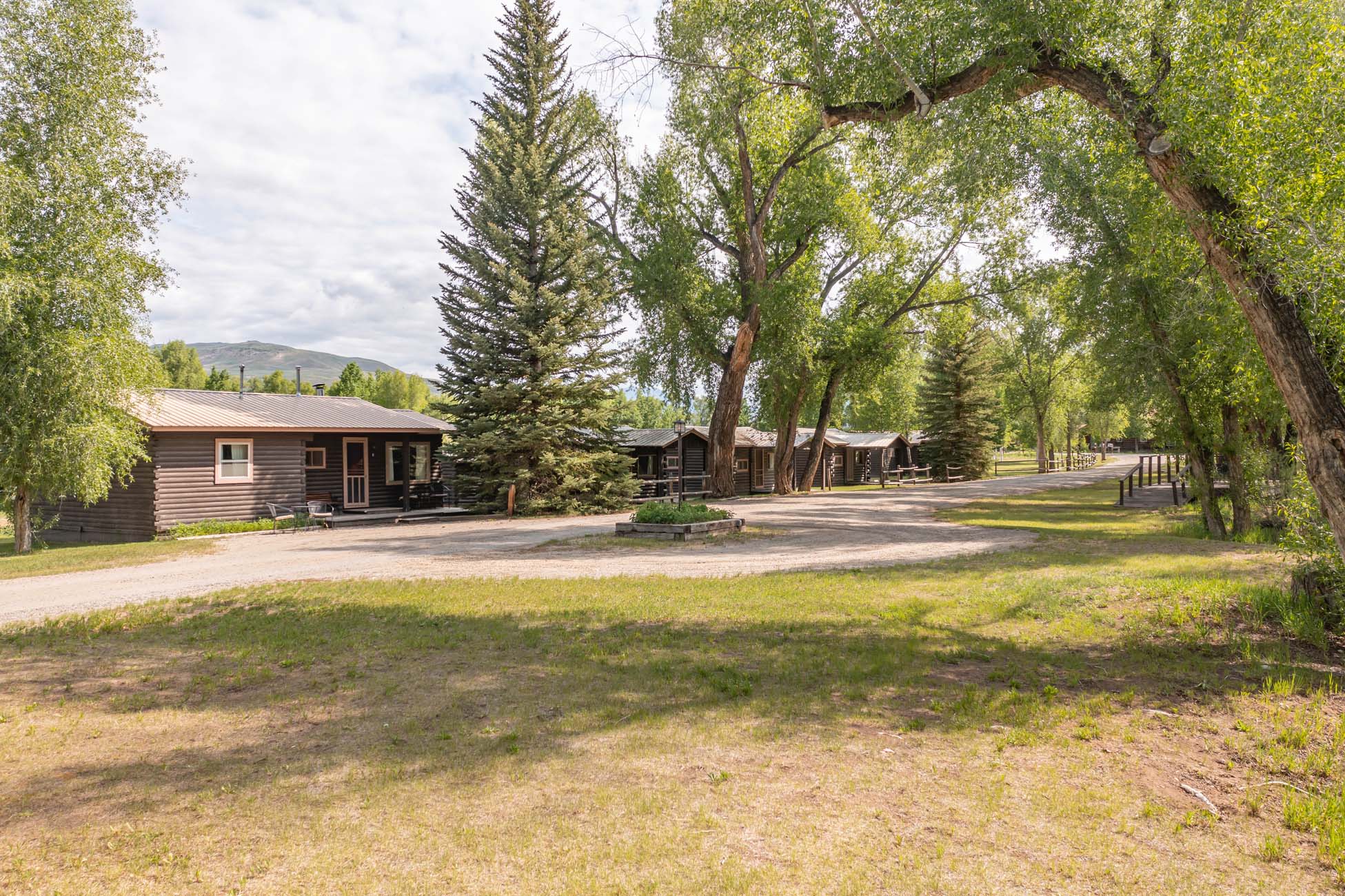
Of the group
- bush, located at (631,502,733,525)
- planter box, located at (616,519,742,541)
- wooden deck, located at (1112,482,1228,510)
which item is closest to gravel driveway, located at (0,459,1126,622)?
planter box, located at (616,519,742,541)

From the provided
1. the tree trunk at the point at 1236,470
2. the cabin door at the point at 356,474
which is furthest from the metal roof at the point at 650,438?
the tree trunk at the point at 1236,470

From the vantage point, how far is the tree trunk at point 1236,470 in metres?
15.1

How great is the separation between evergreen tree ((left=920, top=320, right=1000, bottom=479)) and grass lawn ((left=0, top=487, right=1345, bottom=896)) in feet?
131

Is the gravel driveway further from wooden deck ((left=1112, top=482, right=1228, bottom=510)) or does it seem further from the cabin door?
wooden deck ((left=1112, top=482, right=1228, bottom=510))

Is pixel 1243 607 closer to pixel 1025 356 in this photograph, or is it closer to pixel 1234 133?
pixel 1234 133

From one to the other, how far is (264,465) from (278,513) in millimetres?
1472

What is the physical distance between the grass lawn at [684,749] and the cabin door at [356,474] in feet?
52.4

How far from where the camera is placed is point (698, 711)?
531cm

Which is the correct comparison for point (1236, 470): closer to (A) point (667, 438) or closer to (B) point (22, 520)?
(A) point (667, 438)

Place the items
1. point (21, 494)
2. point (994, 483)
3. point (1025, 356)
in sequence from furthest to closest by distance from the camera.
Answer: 1. point (1025, 356)
2. point (994, 483)
3. point (21, 494)

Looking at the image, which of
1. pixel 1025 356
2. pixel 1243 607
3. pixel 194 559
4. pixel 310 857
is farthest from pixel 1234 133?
pixel 1025 356

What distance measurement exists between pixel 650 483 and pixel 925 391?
26850 millimetres

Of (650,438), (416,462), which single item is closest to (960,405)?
(650,438)

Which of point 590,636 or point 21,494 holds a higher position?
point 21,494
